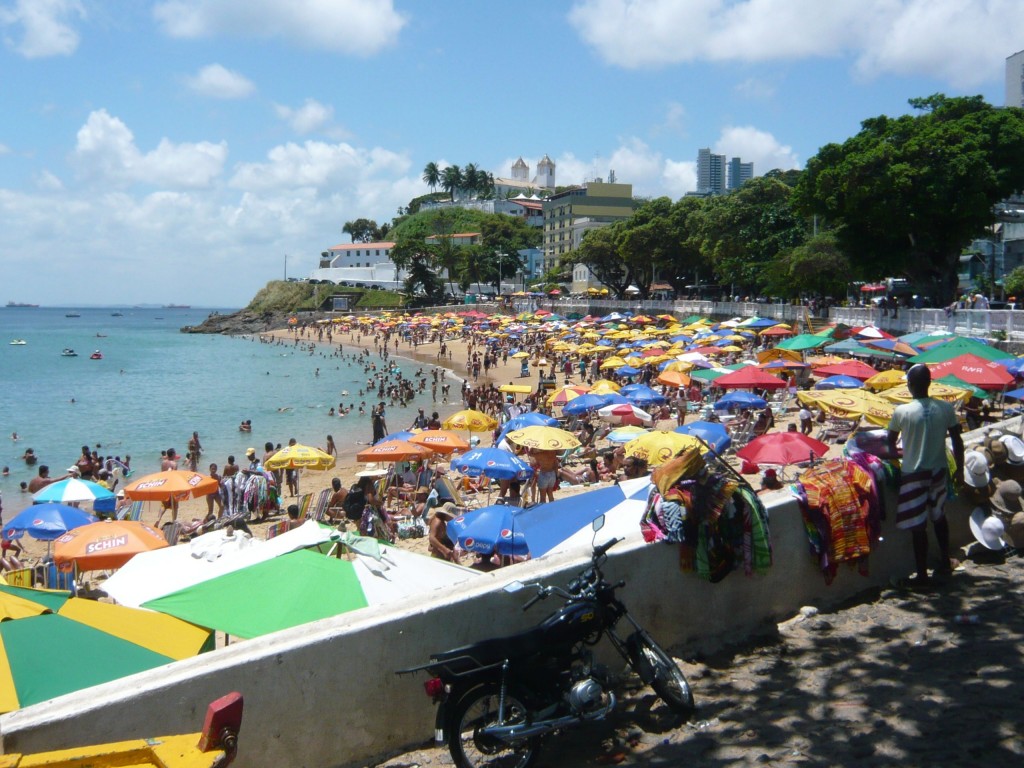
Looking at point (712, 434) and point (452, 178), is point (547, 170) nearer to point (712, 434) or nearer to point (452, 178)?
point (452, 178)

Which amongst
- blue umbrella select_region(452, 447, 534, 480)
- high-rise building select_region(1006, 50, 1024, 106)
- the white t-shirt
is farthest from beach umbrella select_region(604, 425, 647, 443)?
high-rise building select_region(1006, 50, 1024, 106)

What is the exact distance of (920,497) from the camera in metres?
5.45

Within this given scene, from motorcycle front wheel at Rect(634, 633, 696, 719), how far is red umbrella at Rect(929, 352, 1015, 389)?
1249 cm

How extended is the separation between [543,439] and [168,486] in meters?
5.46

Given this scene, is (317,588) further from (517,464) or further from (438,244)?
(438,244)

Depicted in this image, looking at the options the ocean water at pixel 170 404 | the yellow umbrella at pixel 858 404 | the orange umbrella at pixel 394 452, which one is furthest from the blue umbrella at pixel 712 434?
the ocean water at pixel 170 404

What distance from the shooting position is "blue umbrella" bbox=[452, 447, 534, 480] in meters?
12.0

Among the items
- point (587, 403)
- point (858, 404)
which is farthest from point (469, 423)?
point (858, 404)

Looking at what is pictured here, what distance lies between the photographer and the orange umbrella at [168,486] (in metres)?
12.8

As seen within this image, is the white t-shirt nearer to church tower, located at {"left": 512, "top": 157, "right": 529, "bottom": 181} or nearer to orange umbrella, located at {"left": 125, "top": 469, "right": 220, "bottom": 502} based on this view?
orange umbrella, located at {"left": 125, "top": 469, "right": 220, "bottom": 502}

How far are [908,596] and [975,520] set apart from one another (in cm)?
Result: 101

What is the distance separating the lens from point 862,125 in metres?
33.0

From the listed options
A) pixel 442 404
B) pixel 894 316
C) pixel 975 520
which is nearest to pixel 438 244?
pixel 442 404

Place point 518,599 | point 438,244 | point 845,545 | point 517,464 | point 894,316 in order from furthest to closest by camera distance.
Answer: point 438,244 < point 894,316 < point 517,464 < point 845,545 < point 518,599
